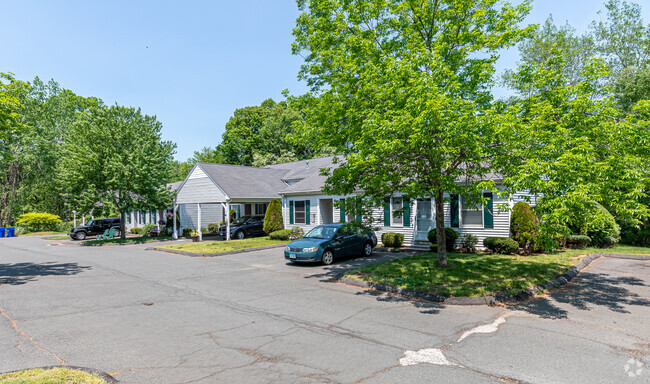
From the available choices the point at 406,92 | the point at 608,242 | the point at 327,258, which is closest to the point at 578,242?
the point at 608,242

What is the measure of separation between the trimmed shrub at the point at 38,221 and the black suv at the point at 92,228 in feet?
56.7

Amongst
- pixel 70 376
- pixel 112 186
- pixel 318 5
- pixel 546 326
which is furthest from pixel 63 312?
pixel 112 186

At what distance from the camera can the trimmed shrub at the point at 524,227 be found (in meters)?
15.2

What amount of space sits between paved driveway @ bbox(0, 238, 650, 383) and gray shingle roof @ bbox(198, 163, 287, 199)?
1590 centimetres

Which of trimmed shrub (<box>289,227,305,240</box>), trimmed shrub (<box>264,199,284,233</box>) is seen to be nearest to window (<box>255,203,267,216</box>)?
trimmed shrub (<box>264,199,284,233</box>)

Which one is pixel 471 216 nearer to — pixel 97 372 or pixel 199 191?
pixel 97 372

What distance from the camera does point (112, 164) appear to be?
24938 mm

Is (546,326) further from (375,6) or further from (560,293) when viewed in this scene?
(375,6)

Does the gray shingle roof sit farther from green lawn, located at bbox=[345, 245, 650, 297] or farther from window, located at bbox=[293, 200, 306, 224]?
green lawn, located at bbox=[345, 245, 650, 297]

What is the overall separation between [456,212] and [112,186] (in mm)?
23750

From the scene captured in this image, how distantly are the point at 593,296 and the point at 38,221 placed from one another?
5405 centimetres

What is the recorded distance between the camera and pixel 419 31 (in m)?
11.5

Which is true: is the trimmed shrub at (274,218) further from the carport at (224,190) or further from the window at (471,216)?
the window at (471,216)

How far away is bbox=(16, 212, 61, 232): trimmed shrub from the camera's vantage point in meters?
41.9
